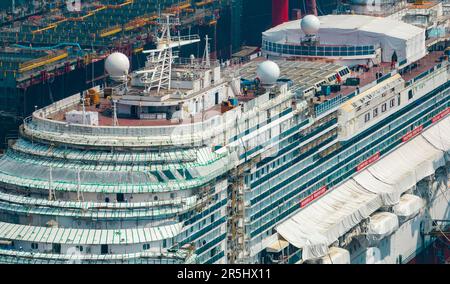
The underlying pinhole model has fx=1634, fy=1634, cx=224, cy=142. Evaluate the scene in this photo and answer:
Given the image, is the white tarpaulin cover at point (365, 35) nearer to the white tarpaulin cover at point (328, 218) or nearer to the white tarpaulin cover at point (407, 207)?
the white tarpaulin cover at point (407, 207)

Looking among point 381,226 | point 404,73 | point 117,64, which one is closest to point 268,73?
point 117,64

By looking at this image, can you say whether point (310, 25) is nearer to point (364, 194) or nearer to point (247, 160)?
point (364, 194)

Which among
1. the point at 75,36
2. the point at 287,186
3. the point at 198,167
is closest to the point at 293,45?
the point at 287,186

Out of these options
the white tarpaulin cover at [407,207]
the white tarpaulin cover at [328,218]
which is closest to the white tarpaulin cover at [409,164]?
the white tarpaulin cover at [407,207]

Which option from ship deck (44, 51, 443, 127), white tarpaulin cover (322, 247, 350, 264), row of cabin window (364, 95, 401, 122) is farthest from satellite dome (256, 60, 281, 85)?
white tarpaulin cover (322, 247, 350, 264)

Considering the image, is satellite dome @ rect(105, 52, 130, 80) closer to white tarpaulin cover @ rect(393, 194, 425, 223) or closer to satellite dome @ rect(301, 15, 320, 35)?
white tarpaulin cover @ rect(393, 194, 425, 223)
